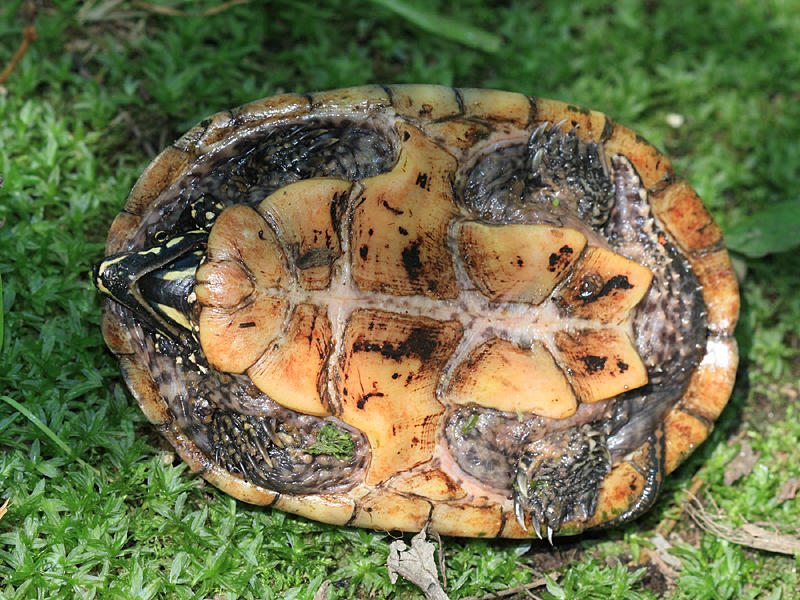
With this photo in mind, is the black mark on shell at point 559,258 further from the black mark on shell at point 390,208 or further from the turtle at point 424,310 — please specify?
the black mark on shell at point 390,208

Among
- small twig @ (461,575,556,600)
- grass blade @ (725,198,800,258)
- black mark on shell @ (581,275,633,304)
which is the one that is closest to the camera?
black mark on shell @ (581,275,633,304)

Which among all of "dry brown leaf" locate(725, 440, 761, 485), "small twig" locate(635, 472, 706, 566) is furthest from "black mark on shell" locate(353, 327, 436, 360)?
"dry brown leaf" locate(725, 440, 761, 485)

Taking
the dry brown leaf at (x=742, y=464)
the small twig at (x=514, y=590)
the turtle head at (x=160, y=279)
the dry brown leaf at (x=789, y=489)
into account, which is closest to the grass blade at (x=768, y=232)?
the dry brown leaf at (x=742, y=464)

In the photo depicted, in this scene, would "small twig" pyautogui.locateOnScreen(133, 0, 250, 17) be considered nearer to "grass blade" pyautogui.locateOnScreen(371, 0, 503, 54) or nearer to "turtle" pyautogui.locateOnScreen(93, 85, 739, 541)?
"grass blade" pyautogui.locateOnScreen(371, 0, 503, 54)

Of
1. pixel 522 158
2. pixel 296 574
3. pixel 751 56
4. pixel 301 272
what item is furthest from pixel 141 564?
pixel 751 56

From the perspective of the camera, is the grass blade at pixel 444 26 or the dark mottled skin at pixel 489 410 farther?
the grass blade at pixel 444 26

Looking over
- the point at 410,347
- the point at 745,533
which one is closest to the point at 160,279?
the point at 410,347

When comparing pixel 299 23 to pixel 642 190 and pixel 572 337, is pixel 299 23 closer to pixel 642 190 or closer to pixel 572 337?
pixel 642 190
